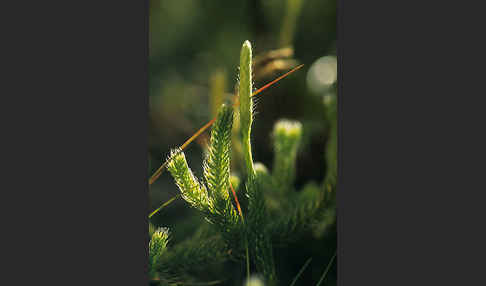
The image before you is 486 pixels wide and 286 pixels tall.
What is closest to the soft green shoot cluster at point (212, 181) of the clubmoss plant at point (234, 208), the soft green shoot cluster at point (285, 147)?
the clubmoss plant at point (234, 208)

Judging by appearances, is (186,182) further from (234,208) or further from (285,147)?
(285,147)

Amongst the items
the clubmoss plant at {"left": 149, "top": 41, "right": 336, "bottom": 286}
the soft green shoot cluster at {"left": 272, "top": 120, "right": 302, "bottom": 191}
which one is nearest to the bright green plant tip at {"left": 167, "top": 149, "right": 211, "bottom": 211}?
the clubmoss plant at {"left": 149, "top": 41, "right": 336, "bottom": 286}

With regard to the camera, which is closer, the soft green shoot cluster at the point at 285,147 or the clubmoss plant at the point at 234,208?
the clubmoss plant at the point at 234,208

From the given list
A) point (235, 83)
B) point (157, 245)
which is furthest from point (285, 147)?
point (157, 245)

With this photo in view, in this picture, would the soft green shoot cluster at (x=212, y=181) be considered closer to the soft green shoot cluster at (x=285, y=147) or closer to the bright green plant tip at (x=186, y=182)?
the bright green plant tip at (x=186, y=182)

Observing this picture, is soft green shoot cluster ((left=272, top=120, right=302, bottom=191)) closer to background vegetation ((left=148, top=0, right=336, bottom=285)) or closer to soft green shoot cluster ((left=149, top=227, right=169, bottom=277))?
background vegetation ((left=148, top=0, right=336, bottom=285))

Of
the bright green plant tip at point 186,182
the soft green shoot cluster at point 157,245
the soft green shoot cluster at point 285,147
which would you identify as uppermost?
the soft green shoot cluster at point 285,147

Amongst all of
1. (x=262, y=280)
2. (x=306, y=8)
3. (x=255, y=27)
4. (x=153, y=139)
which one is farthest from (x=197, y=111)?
(x=262, y=280)

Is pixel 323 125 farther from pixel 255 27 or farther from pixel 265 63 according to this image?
pixel 255 27
